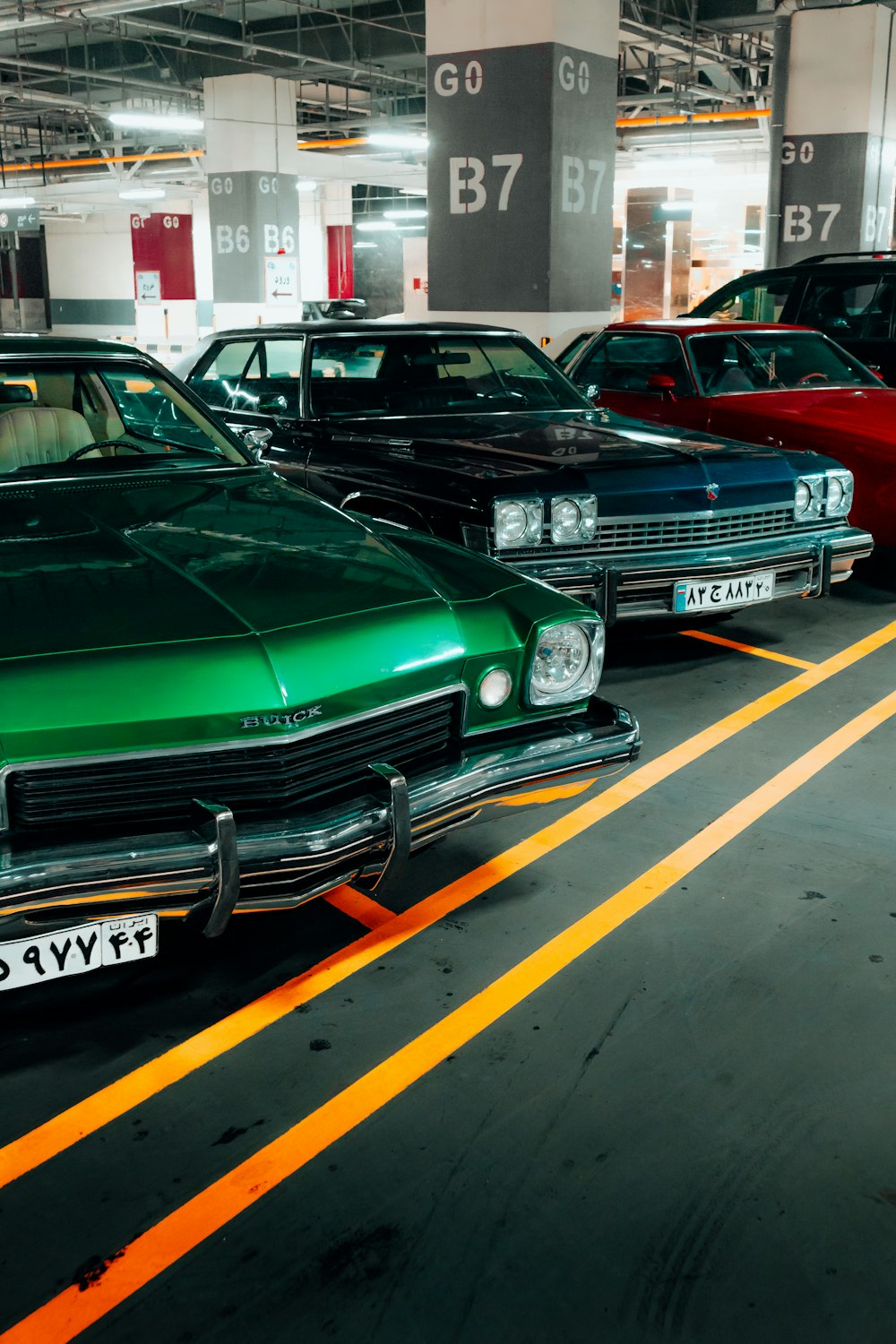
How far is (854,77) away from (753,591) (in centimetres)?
1100

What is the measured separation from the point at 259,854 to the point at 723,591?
10.4ft

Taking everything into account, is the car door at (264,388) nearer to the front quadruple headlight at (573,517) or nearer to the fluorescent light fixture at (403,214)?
the front quadruple headlight at (573,517)

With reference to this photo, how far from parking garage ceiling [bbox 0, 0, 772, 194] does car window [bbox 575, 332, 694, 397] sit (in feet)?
35.5

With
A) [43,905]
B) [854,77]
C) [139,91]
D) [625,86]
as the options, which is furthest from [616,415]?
[139,91]

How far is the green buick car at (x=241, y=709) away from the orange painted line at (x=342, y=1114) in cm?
40

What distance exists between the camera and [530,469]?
15.2 feet

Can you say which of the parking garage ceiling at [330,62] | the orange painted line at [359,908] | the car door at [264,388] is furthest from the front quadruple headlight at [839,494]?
the parking garage ceiling at [330,62]

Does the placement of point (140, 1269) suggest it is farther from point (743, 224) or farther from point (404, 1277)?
point (743, 224)

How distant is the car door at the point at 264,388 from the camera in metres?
5.29

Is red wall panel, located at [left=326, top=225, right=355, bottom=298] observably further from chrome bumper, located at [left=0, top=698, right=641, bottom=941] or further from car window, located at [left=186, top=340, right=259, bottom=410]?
chrome bumper, located at [left=0, top=698, right=641, bottom=941]

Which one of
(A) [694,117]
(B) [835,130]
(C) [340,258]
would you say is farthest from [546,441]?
(C) [340,258]

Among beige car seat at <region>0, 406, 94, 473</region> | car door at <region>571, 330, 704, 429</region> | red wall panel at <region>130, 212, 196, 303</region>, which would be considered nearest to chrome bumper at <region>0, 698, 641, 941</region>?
beige car seat at <region>0, 406, 94, 473</region>

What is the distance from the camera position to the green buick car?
2.19 metres

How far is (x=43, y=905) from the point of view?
2.13m
